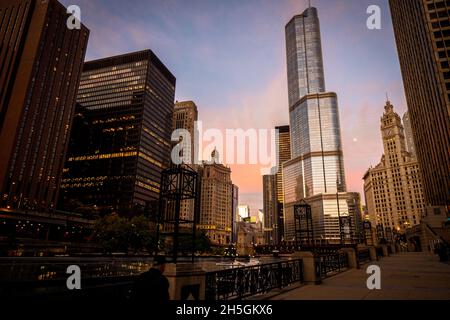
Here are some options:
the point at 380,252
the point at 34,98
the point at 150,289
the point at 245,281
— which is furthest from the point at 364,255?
the point at 34,98

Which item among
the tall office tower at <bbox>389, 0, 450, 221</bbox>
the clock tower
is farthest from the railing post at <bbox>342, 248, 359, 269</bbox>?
the clock tower

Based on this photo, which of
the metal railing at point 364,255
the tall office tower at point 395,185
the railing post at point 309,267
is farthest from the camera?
the tall office tower at point 395,185

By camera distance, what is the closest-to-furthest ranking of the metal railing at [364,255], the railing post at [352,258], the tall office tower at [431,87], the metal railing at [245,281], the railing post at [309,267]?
the metal railing at [245,281] < the railing post at [309,267] < the railing post at [352,258] < the metal railing at [364,255] < the tall office tower at [431,87]

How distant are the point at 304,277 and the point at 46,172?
120742mm

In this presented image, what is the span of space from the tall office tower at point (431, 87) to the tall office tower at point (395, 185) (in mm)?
84612

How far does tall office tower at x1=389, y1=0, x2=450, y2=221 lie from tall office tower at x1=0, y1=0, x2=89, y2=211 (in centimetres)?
12365

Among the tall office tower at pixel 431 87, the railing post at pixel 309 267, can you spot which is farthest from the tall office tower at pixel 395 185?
the railing post at pixel 309 267

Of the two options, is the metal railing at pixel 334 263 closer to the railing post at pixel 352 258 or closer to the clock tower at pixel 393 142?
the railing post at pixel 352 258

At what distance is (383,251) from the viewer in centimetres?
4166

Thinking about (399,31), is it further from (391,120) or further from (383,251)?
(391,120)

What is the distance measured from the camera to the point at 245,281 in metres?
11.0

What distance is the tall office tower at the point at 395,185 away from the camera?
149625 millimetres

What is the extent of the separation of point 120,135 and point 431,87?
132m
